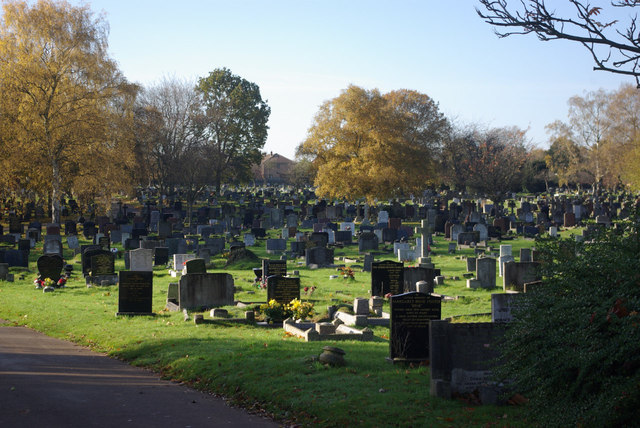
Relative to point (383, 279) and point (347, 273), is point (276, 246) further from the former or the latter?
point (383, 279)

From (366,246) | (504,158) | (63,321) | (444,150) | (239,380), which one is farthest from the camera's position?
(444,150)

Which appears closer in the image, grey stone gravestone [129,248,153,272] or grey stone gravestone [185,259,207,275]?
grey stone gravestone [185,259,207,275]

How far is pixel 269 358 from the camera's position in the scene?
12789 mm

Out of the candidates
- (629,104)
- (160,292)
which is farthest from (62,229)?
(629,104)

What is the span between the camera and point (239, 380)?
38.4ft

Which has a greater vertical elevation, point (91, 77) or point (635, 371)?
point (91, 77)

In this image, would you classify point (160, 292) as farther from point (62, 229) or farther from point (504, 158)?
point (504, 158)

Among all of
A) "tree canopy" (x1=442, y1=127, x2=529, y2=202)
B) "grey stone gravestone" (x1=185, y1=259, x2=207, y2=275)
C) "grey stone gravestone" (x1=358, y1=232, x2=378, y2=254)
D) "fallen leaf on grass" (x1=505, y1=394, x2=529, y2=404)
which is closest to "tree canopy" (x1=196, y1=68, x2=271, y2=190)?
"tree canopy" (x1=442, y1=127, x2=529, y2=202)

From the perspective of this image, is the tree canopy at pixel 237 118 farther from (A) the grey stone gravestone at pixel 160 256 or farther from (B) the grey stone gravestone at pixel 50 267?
(B) the grey stone gravestone at pixel 50 267

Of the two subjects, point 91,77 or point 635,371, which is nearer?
point 635,371

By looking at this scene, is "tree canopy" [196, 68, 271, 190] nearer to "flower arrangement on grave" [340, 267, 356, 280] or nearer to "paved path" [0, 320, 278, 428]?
"flower arrangement on grave" [340, 267, 356, 280]

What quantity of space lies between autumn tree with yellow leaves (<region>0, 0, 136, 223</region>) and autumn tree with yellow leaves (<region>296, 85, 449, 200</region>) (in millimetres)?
16514

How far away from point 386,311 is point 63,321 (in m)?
8.34

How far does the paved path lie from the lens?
980cm
